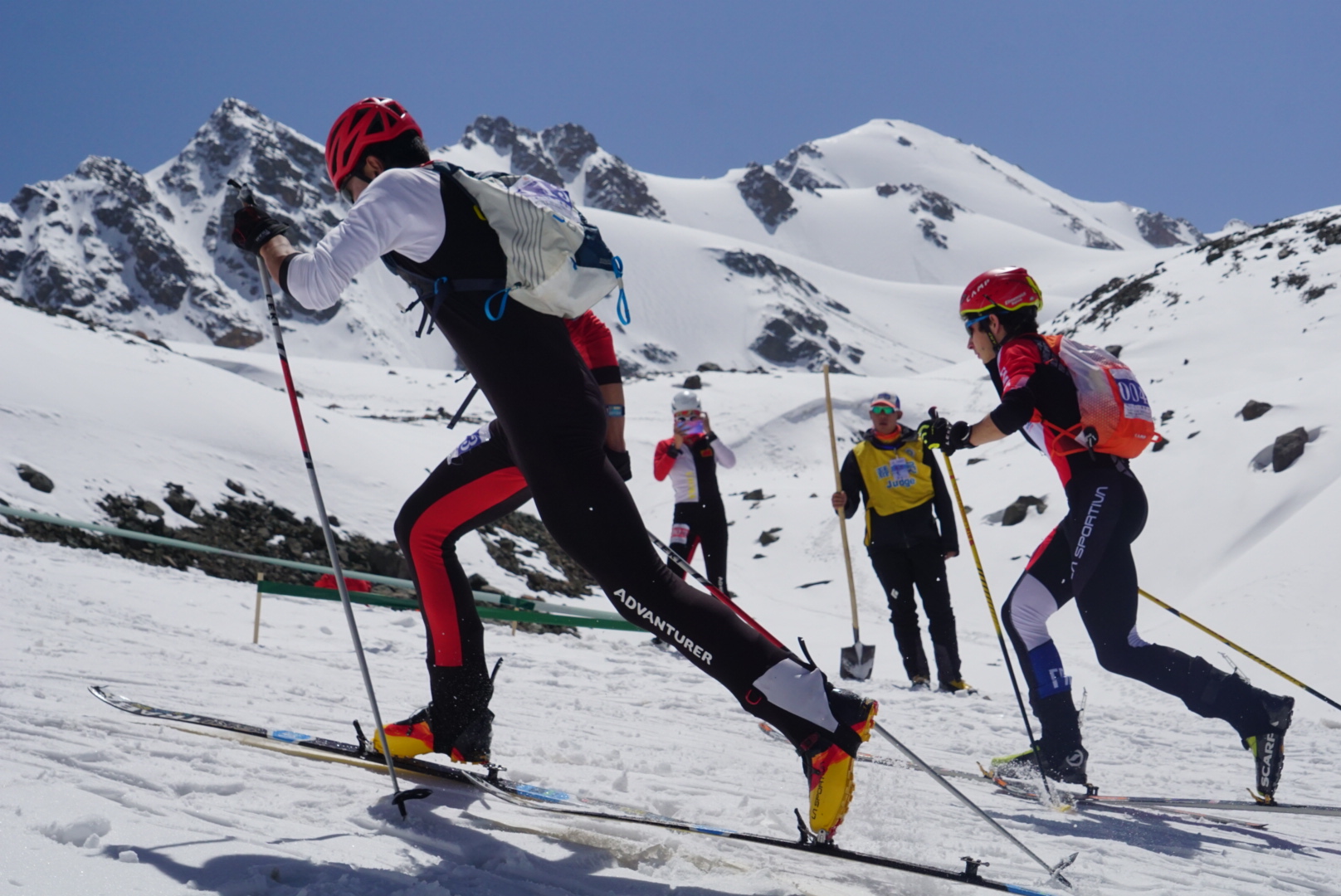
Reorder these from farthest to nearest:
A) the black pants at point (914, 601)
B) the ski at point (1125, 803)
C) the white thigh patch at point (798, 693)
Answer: the black pants at point (914, 601) → the ski at point (1125, 803) → the white thigh patch at point (798, 693)

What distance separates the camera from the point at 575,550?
8.19 ft

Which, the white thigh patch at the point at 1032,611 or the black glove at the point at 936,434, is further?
the white thigh patch at the point at 1032,611

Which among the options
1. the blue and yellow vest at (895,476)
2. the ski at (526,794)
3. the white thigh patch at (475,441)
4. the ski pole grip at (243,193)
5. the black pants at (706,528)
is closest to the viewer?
the ski at (526,794)

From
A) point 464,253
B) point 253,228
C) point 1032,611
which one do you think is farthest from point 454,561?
point 1032,611

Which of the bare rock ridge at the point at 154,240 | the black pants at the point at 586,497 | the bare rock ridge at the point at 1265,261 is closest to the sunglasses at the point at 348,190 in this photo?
the black pants at the point at 586,497

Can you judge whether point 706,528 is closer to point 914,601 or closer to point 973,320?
point 914,601

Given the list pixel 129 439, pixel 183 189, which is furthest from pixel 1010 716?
pixel 183 189

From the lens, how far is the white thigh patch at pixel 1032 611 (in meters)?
4.00

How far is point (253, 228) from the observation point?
2.61 meters

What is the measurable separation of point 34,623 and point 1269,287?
26.7m

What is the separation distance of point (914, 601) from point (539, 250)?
19.0ft

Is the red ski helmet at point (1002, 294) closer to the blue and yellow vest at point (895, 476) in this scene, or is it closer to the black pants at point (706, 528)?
the blue and yellow vest at point (895, 476)

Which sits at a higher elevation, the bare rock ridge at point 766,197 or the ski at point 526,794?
the bare rock ridge at point 766,197

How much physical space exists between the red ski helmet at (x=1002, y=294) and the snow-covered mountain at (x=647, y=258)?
101767mm
